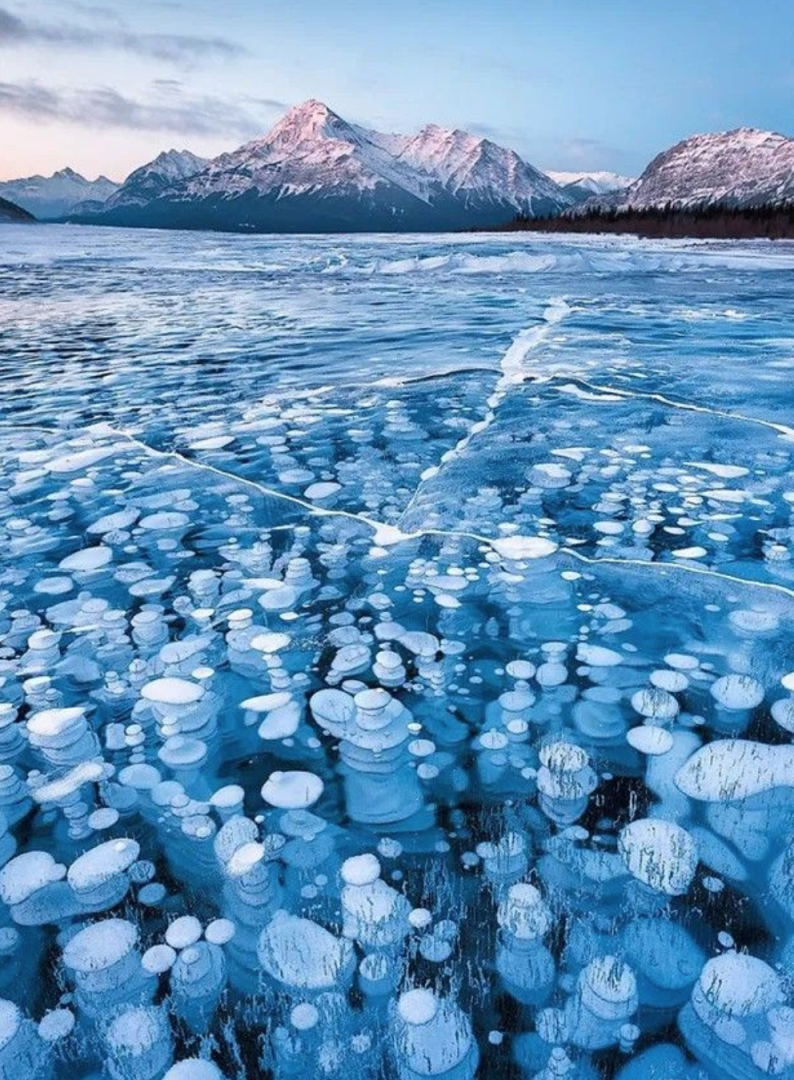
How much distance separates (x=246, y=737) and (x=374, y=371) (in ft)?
18.3

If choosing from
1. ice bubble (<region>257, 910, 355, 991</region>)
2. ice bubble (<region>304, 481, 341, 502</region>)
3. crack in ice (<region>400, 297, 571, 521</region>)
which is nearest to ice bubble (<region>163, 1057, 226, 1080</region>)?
ice bubble (<region>257, 910, 355, 991</region>)

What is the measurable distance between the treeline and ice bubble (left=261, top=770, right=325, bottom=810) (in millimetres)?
47799

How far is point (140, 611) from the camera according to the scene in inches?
116

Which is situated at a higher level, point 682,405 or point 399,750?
point 682,405

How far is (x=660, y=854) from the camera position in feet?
5.86

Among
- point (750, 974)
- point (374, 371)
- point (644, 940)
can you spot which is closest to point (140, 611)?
A: point (644, 940)

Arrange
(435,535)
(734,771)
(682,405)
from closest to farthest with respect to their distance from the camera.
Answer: (734,771) → (435,535) → (682,405)

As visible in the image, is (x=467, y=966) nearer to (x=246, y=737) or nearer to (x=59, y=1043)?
(x=59, y=1043)

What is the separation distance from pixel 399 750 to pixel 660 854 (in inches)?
31.1

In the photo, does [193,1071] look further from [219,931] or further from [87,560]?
[87,560]

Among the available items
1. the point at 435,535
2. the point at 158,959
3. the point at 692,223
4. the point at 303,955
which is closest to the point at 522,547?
the point at 435,535

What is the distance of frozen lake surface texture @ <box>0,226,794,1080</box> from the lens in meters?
1.46

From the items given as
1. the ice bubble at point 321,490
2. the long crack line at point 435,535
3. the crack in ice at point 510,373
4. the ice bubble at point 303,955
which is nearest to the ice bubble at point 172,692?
the ice bubble at point 303,955

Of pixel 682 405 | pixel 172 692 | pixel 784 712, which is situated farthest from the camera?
pixel 682 405
